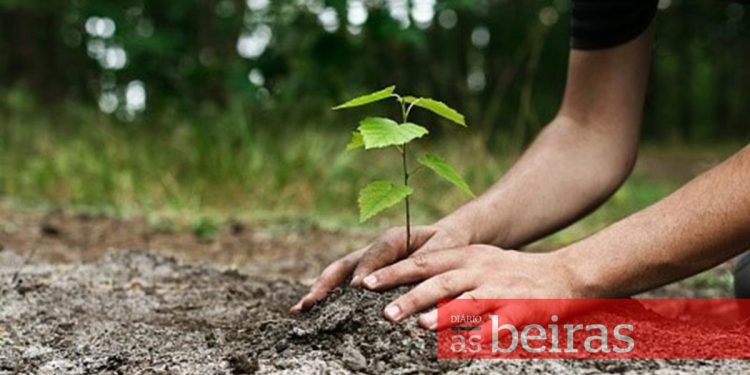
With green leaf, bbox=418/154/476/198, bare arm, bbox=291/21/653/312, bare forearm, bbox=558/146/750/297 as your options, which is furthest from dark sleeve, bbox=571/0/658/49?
green leaf, bbox=418/154/476/198

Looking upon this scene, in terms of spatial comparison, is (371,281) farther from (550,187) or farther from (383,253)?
(550,187)

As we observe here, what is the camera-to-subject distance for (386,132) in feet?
5.00

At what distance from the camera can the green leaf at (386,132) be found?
4.86 ft

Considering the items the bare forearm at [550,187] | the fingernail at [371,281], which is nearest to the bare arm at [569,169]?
the bare forearm at [550,187]

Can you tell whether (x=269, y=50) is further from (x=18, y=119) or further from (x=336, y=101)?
(x=18, y=119)

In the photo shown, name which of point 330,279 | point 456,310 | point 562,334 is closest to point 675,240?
point 562,334

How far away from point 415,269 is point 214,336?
1.30 ft

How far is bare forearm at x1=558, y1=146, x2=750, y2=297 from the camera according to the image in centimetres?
163

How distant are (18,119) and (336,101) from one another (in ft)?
8.52

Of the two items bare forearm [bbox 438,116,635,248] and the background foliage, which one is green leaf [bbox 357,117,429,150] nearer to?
bare forearm [bbox 438,116,635,248]

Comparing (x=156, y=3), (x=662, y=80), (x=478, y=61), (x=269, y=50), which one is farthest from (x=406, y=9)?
(x=662, y=80)

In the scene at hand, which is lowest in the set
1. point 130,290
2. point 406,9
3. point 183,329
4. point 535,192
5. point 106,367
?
point 106,367

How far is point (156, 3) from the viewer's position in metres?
6.21

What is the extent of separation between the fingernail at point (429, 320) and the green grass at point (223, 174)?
248 cm
